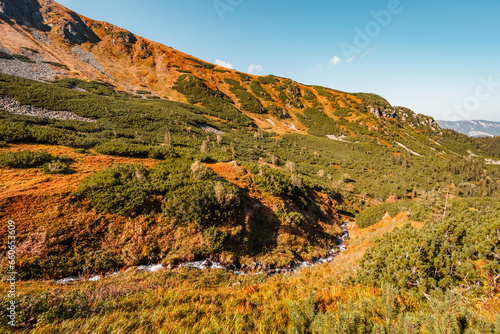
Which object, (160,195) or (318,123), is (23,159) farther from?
(318,123)

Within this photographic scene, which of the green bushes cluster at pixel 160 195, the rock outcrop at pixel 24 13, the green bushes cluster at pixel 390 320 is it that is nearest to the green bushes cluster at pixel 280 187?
the green bushes cluster at pixel 160 195

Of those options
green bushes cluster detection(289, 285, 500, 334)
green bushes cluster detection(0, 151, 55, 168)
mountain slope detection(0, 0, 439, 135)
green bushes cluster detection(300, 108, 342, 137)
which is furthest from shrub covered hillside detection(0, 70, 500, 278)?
green bushes cluster detection(300, 108, 342, 137)

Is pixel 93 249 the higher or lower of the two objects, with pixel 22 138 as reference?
lower

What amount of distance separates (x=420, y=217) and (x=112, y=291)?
660 inches

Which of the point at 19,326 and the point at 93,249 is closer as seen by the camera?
the point at 19,326

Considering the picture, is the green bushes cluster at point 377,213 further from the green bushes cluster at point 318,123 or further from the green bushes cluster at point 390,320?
the green bushes cluster at point 318,123

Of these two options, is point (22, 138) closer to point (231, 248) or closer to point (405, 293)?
point (231, 248)

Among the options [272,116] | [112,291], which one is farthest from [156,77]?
[112,291]

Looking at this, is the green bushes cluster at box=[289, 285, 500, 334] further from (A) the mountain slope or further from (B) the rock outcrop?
(B) the rock outcrop

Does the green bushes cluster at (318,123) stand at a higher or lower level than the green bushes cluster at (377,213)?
higher

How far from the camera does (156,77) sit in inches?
3083

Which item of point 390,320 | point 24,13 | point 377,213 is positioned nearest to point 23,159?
point 390,320

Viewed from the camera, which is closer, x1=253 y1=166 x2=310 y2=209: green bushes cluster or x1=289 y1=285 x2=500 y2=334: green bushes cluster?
x1=289 y1=285 x2=500 y2=334: green bushes cluster

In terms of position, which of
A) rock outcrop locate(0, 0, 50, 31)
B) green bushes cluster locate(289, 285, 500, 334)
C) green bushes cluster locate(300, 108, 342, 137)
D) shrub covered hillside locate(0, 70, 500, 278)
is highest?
rock outcrop locate(0, 0, 50, 31)
